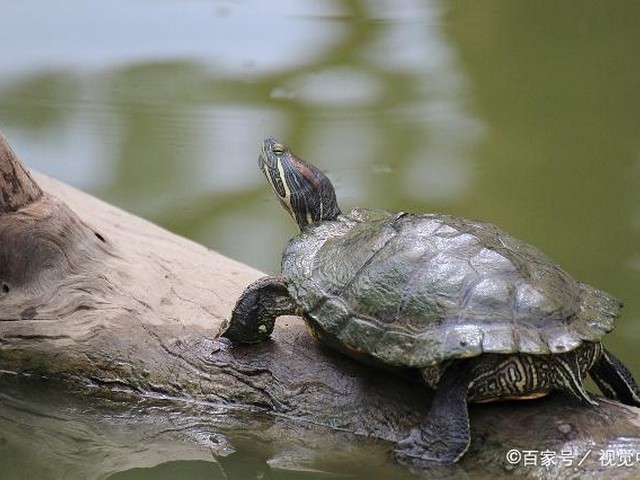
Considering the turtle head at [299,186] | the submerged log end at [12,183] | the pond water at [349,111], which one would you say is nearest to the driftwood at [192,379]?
the submerged log end at [12,183]

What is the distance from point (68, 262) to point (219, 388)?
25.2 inches

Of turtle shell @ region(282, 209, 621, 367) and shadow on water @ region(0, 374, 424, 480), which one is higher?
turtle shell @ region(282, 209, 621, 367)

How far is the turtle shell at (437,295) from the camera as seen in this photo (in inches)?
103

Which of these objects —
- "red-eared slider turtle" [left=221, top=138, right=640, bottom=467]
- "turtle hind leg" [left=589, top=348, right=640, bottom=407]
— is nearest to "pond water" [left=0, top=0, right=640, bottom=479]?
"turtle hind leg" [left=589, top=348, right=640, bottom=407]

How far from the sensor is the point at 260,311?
3006 millimetres

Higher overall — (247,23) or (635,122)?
(247,23)

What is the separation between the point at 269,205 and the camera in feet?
16.0

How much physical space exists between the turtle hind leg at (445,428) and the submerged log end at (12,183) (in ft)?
4.62

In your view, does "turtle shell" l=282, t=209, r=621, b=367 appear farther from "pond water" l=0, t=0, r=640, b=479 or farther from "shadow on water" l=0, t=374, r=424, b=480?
"pond water" l=0, t=0, r=640, b=479

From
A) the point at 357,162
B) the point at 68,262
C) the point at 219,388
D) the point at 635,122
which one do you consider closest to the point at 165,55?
the point at 357,162

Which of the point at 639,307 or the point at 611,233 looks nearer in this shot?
the point at 639,307

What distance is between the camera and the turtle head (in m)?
3.30

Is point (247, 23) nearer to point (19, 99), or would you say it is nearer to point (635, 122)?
point (19, 99)

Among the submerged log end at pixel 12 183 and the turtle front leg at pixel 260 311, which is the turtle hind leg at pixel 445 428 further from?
the submerged log end at pixel 12 183
